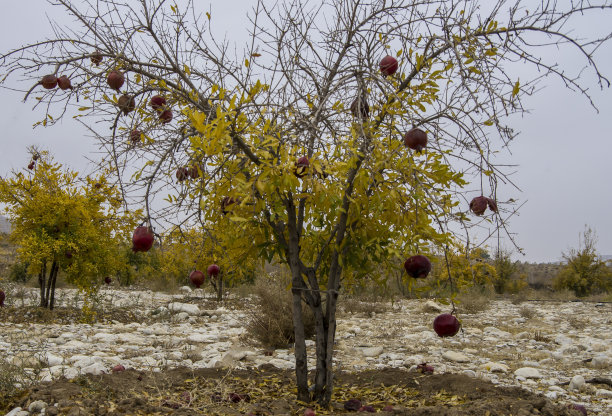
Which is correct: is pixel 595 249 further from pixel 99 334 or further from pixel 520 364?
pixel 99 334

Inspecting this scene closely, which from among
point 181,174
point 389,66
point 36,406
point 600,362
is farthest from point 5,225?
point 389,66

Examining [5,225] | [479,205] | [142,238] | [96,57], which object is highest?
[5,225]

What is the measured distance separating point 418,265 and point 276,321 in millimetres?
4357

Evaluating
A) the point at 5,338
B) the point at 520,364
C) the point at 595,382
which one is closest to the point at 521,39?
the point at 595,382

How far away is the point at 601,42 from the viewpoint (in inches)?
104

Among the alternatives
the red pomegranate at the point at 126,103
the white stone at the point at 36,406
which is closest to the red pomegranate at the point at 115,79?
the red pomegranate at the point at 126,103

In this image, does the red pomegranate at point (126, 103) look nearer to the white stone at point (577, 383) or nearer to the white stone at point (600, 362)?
the white stone at point (577, 383)

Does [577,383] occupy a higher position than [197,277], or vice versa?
[197,277]

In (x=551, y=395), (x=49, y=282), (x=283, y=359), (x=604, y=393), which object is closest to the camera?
(x=551, y=395)

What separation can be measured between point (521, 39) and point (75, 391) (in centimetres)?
374

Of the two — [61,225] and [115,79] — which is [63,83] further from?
[61,225]

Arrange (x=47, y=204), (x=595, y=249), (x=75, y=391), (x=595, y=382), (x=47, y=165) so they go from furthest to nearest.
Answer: (x=595, y=249)
(x=47, y=165)
(x=47, y=204)
(x=595, y=382)
(x=75, y=391)

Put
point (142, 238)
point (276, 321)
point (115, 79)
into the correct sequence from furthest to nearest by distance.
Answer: point (276, 321)
point (115, 79)
point (142, 238)

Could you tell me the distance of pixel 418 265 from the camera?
2668mm
